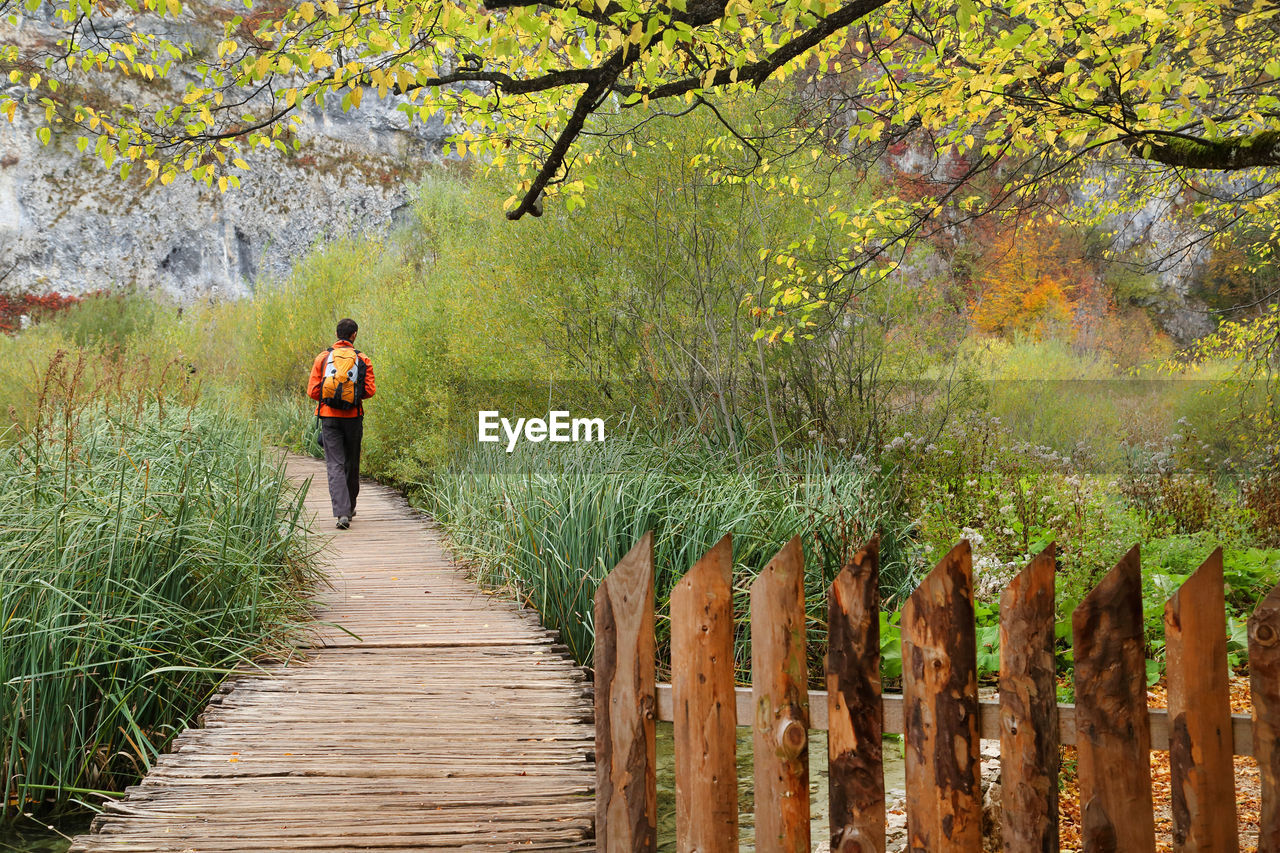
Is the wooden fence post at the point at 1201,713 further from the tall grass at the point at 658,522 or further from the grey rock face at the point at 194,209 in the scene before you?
the grey rock face at the point at 194,209

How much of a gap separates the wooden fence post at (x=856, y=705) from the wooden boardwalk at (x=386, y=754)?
1085mm

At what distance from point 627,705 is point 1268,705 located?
1310 millimetres

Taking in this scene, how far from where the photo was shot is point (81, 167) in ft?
98.5

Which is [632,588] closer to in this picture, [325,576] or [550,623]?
[550,623]

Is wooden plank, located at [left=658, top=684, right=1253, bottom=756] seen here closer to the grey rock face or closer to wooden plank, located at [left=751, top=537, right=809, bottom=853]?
wooden plank, located at [left=751, top=537, right=809, bottom=853]

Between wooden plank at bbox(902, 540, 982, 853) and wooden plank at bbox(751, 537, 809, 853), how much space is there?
0.76 feet

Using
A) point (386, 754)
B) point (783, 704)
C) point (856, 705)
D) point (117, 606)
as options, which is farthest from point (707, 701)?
point (117, 606)

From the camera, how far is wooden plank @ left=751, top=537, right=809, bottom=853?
6.31 ft

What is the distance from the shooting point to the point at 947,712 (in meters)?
1.84

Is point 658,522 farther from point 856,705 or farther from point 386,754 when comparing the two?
point 856,705

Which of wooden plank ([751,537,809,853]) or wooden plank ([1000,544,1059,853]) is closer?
wooden plank ([1000,544,1059,853])

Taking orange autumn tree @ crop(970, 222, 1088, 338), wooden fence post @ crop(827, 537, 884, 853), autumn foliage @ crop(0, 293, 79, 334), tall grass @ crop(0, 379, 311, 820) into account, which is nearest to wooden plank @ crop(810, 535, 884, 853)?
wooden fence post @ crop(827, 537, 884, 853)

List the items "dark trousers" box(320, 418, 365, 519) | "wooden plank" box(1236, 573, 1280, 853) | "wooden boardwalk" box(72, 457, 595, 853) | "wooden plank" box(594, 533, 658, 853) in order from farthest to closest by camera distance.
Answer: "dark trousers" box(320, 418, 365, 519) < "wooden boardwalk" box(72, 457, 595, 853) < "wooden plank" box(594, 533, 658, 853) < "wooden plank" box(1236, 573, 1280, 853)

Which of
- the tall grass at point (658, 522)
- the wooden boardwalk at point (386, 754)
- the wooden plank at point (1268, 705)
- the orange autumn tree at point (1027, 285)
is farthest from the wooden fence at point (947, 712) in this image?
the orange autumn tree at point (1027, 285)
